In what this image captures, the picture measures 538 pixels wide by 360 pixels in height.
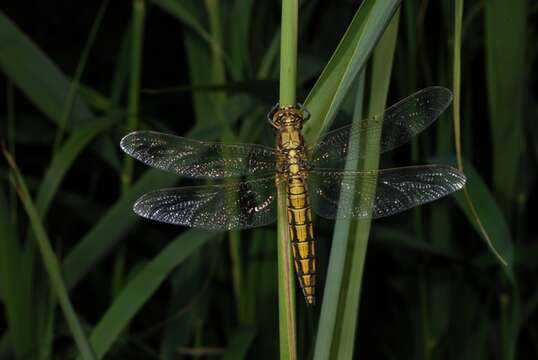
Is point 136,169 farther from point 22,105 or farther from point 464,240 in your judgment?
point 464,240

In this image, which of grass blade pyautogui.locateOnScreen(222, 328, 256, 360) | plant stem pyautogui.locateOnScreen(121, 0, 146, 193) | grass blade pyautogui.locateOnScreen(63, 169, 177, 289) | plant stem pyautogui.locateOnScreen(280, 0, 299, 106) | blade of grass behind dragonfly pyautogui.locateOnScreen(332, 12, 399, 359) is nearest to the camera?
plant stem pyautogui.locateOnScreen(280, 0, 299, 106)

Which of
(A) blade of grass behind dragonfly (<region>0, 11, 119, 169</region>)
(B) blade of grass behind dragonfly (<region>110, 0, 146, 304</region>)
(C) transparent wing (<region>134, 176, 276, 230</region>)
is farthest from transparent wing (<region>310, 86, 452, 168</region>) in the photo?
(A) blade of grass behind dragonfly (<region>0, 11, 119, 169</region>)

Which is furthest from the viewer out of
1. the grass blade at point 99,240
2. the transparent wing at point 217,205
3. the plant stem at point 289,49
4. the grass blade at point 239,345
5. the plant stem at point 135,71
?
the plant stem at point 135,71

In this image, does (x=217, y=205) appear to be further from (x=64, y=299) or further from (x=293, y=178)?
(x=64, y=299)

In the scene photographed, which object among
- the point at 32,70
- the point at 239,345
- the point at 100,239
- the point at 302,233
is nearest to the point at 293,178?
the point at 302,233

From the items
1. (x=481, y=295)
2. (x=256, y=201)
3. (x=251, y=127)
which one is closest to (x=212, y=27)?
(x=251, y=127)

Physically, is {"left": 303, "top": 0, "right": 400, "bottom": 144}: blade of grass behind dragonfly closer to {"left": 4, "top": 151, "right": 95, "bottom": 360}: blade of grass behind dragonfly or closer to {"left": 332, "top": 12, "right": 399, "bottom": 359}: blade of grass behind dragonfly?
{"left": 332, "top": 12, "right": 399, "bottom": 359}: blade of grass behind dragonfly

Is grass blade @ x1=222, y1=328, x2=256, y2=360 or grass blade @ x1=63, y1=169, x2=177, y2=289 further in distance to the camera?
grass blade @ x1=63, y1=169, x2=177, y2=289

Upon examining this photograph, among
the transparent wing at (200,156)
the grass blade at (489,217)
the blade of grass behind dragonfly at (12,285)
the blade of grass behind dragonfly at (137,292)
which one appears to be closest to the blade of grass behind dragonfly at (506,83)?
the grass blade at (489,217)

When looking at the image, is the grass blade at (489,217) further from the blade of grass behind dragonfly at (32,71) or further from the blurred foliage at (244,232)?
the blade of grass behind dragonfly at (32,71)
